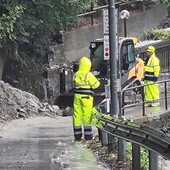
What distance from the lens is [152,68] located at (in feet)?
57.0

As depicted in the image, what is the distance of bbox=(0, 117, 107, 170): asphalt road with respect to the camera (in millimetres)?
9039

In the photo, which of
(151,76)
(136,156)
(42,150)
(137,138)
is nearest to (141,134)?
(137,138)

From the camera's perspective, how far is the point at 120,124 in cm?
833

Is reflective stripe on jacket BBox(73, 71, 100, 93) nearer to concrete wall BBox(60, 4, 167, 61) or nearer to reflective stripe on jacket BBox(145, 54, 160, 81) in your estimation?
reflective stripe on jacket BBox(145, 54, 160, 81)

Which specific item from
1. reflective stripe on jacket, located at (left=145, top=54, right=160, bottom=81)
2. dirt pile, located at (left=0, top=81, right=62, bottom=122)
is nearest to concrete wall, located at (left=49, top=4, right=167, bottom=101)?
dirt pile, located at (left=0, top=81, right=62, bottom=122)

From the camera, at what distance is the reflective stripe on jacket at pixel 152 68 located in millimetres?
17312

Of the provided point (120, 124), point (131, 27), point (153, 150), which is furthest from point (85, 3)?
point (153, 150)

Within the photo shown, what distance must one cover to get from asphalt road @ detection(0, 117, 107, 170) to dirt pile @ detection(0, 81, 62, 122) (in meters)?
1.26

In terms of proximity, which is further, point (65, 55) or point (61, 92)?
point (65, 55)

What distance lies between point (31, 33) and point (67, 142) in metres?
13.0

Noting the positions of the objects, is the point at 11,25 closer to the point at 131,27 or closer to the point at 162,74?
the point at 162,74

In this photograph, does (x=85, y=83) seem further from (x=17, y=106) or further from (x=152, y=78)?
(x=17, y=106)

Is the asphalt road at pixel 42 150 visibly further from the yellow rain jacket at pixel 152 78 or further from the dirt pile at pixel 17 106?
the yellow rain jacket at pixel 152 78

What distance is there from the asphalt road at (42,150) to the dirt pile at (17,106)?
1.26 meters
